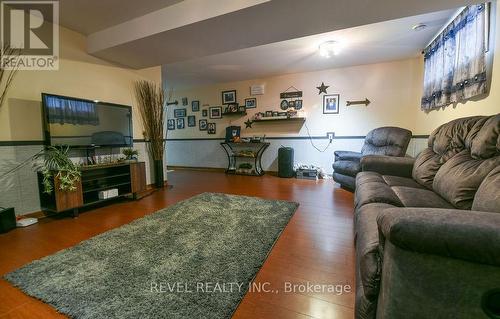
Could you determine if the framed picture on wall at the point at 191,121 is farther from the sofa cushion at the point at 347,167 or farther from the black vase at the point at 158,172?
the sofa cushion at the point at 347,167

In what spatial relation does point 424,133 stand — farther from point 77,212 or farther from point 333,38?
point 77,212

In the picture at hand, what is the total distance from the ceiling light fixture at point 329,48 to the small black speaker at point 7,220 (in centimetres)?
401

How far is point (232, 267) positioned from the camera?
1.42 metres

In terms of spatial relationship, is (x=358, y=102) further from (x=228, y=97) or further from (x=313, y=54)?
(x=228, y=97)

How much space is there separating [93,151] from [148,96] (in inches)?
47.8

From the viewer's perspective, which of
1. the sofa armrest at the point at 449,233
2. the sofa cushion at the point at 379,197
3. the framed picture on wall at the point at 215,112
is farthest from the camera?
the framed picture on wall at the point at 215,112

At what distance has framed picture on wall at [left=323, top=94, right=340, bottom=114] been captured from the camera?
4.29m

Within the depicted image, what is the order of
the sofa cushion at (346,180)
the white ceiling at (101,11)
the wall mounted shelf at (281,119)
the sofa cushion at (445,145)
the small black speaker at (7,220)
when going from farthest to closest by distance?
1. the wall mounted shelf at (281,119)
2. the sofa cushion at (346,180)
3. the white ceiling at (101,11)
4. the small black speaker at (7,220)
5. the sofa cushion at (445,145)

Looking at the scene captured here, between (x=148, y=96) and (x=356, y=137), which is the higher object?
(x=148, y=96)

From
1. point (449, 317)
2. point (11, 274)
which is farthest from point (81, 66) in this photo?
point (449, 317)

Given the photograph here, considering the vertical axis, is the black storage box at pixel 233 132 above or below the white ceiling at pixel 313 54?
below

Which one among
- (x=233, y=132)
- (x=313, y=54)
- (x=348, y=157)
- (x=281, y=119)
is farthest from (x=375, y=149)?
(x=233, y=132)

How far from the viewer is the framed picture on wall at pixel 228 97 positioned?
5.14 meters

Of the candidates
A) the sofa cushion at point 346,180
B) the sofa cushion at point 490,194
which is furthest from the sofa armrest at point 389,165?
the sofa cushion at point 490,194
